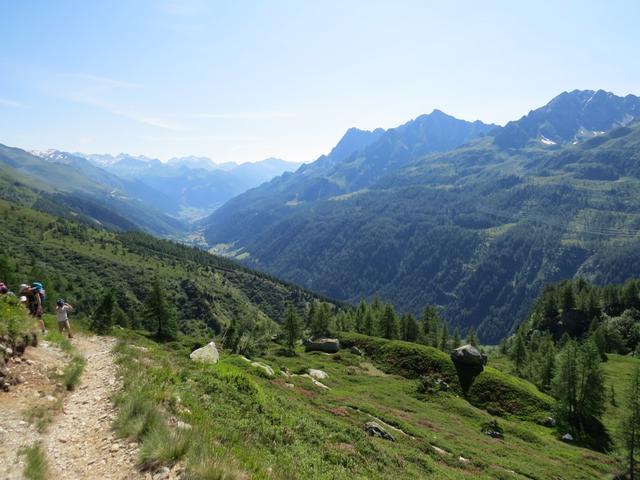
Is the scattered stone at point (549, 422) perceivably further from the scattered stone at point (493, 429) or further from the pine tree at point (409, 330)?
the pine tree at point (409, 330)

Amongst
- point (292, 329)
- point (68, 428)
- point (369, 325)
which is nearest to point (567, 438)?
point (292, 329)

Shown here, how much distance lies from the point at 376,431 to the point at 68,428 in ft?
75.3

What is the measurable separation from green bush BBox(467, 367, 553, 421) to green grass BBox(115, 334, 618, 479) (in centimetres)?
1075

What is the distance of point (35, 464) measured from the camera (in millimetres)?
10672

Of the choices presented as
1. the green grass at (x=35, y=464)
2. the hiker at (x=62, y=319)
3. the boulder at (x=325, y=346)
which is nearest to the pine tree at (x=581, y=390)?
the boulder at (x=325, y=346)

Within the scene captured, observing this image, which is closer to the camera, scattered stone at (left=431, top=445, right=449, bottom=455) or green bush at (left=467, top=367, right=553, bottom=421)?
scattered stone at (left=431, top=445, right=449, bottom=455)

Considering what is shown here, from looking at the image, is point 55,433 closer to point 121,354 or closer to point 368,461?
point 121,354

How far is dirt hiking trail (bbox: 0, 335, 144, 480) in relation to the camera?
11.1 metres

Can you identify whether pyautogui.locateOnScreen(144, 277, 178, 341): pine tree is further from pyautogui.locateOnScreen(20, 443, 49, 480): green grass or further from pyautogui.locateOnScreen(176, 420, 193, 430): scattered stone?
pyautogui.locateOnScreen(20, 443, 49, 480): green grass

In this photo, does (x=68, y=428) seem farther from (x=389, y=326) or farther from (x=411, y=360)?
(x=389, y=326)

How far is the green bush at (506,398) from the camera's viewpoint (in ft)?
196

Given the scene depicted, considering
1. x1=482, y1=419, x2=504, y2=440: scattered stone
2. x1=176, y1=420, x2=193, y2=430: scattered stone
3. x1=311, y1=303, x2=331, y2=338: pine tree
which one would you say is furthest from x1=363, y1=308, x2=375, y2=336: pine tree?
x1=176, y1=420, x2=193, y2=430: scattered stone

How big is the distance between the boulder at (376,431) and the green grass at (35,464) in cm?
2333

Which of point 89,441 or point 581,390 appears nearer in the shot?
point 89,441
